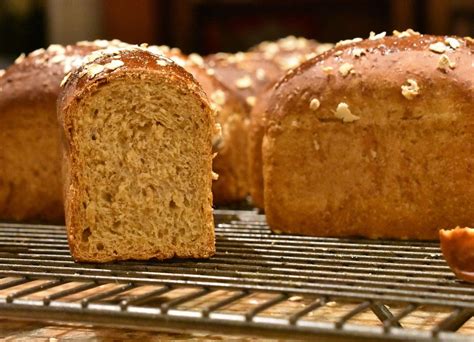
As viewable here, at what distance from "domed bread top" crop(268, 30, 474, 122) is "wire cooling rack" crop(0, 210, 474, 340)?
1.45ft

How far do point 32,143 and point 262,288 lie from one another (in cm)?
160

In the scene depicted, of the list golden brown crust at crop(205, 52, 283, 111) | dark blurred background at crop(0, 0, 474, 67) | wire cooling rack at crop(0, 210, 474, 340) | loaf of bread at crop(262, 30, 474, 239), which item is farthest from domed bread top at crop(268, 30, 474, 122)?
dark blurred background at crop(0, 0, 474, 67)

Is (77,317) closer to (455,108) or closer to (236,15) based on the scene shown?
(455,108)

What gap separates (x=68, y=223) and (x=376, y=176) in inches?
39.3

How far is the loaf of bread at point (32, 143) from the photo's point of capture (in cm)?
312

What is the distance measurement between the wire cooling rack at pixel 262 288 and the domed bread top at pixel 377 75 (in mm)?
443

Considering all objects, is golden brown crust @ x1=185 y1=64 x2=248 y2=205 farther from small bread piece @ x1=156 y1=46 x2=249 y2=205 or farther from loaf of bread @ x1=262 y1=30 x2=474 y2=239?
loaf of bread @ x1=262 y1=30 x2=474 y2=239

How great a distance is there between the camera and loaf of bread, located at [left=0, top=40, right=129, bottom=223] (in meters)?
3.12

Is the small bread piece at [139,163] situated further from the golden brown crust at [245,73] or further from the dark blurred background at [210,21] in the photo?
the dark blurred background at [210,21]

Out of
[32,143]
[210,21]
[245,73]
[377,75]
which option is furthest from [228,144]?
[210,21]

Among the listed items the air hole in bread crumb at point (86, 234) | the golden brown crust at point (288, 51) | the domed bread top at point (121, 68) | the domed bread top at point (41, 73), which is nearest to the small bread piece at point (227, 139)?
the domed bread top at point (41, 73)

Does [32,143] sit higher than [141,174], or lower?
higher

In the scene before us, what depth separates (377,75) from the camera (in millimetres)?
2631

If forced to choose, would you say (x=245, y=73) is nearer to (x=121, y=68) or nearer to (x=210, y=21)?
(x=121, y=68)
